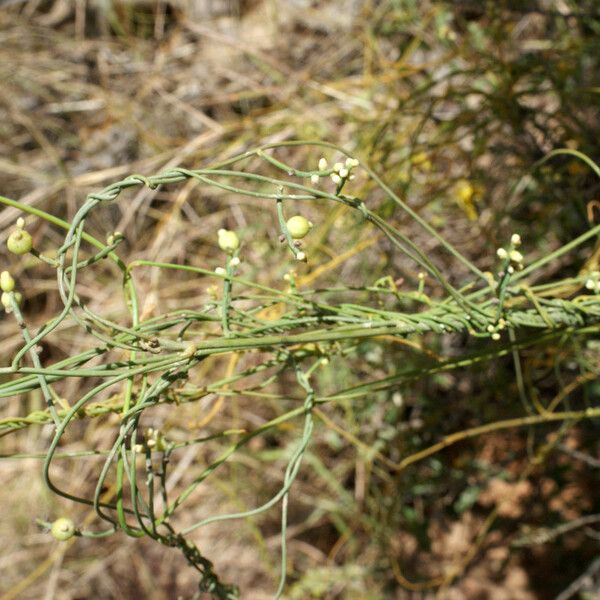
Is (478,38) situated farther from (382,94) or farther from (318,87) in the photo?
(318,87)

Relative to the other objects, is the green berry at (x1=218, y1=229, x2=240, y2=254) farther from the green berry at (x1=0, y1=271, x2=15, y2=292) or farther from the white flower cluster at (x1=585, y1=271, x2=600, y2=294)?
the white flower cluster at (x1=585, y1=271, x2=600, y2=294)

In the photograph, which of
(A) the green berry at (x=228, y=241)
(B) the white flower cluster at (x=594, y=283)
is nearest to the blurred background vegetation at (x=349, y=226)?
(B) the white flower cluster at (x=594, y=283)

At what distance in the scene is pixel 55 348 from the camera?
1.89 meters

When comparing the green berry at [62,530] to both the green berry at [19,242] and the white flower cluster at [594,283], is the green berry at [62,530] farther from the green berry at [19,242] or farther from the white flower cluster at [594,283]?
the white flower cluster at [594,283]

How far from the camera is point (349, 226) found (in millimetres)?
1363

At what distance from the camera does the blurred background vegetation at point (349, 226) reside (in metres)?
1.25

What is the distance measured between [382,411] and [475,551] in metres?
0.43

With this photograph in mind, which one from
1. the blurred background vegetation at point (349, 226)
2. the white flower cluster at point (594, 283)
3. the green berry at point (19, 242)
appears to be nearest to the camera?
the green berry at point (19, 242)

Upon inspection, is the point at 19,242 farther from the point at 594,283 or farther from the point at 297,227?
the point at 594,283

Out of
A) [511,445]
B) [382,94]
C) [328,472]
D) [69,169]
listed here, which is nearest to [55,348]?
[69,169]

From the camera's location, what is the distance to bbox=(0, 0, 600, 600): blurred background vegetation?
4.10 ft

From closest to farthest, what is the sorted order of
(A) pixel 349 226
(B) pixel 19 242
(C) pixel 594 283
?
(B) pixel 19 242 → (C) pixel 594 283 → (A) pixel 349 226

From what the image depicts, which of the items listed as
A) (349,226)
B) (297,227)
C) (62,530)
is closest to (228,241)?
(297,227)

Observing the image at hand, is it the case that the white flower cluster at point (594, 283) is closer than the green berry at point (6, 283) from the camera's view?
No
